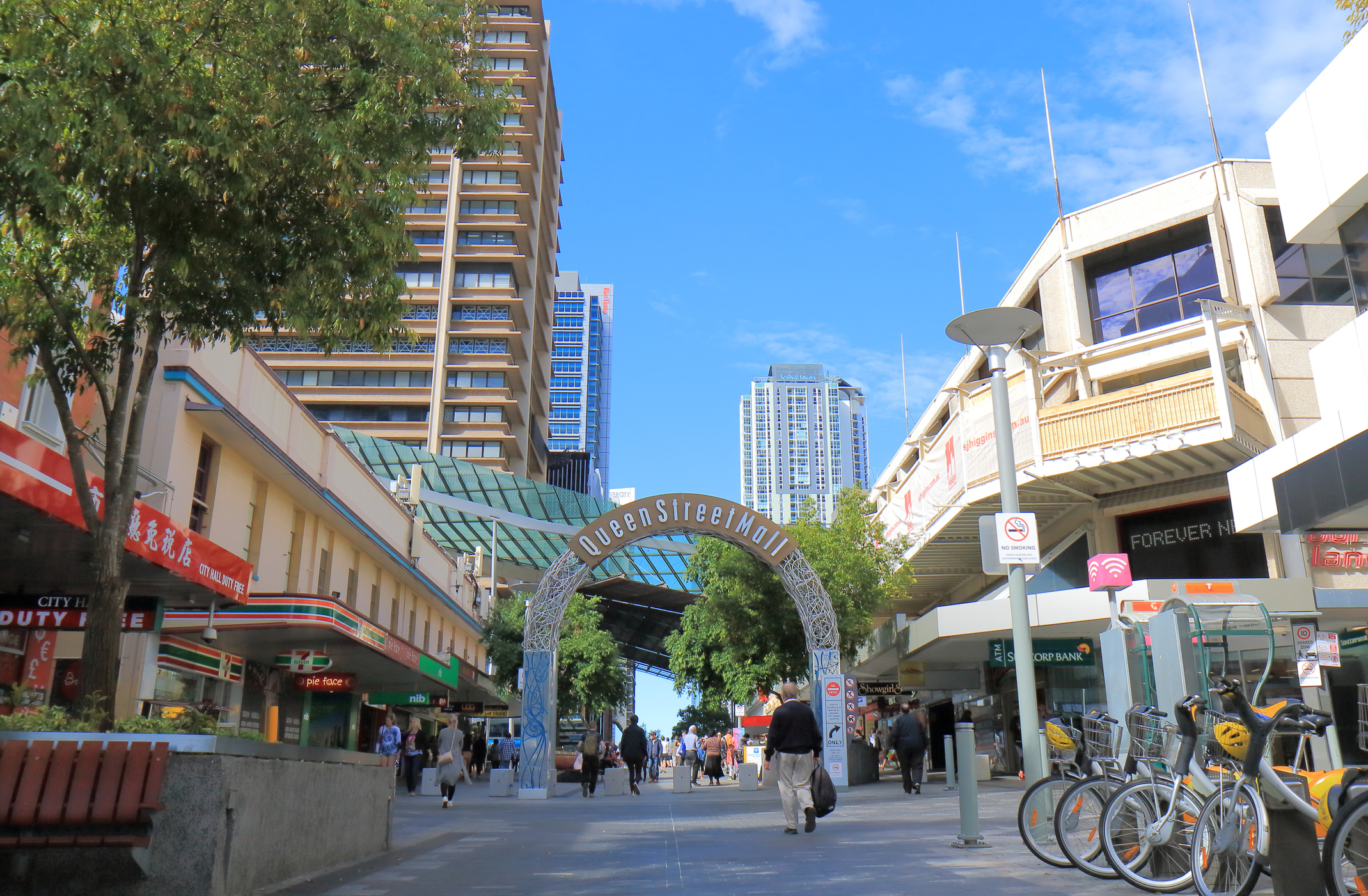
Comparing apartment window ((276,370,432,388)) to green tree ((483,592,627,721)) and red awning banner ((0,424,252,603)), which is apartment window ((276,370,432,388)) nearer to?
green tree ((483,592,627,721))

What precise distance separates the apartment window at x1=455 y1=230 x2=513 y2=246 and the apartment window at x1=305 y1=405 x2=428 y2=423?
13153 mm

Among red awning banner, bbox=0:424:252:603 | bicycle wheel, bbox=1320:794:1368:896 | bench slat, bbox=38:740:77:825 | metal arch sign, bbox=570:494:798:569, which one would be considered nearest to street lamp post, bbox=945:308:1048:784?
bicycle wheel, bbox=1320:794:1368:896

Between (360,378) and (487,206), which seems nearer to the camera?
(360,378)

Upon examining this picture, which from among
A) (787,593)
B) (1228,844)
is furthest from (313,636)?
(1228,844)

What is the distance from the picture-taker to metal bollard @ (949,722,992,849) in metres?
9.35

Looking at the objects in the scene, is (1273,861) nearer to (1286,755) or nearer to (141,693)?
(1286,755)

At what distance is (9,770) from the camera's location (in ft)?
19.9

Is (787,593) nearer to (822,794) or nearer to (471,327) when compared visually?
(822,794)

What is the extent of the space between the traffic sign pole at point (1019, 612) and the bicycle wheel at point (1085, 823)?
5.11ft

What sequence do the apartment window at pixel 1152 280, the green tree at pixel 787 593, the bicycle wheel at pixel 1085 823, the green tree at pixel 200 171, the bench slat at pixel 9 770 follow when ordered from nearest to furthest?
the bench slat at pixel 9 770, the bicycle wheel at pixel 1085 823, the green tree at pixel 200 171, the apartment window at pixel 1152 280, the green tree at pixel 787 593

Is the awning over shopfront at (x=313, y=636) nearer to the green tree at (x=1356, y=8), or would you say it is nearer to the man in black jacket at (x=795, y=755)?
the man in black jacket at (x=795, y=755)

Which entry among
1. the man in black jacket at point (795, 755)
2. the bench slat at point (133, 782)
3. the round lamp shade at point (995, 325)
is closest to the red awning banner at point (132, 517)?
the bench slat at point (133, 782)

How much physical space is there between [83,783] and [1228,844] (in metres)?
6.56

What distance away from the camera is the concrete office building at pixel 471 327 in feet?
244
